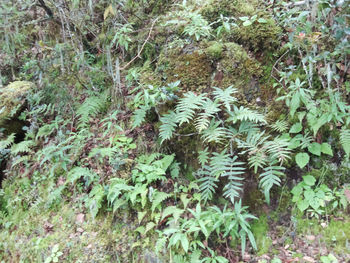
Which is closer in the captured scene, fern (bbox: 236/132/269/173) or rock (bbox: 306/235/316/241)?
rock (bbox: 306/235/316/241)

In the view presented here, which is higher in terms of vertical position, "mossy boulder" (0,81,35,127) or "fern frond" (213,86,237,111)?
"fern frond" (213,86,237,111)

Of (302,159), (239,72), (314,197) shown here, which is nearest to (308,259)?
(314,197)

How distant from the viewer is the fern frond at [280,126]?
3287 millimetres

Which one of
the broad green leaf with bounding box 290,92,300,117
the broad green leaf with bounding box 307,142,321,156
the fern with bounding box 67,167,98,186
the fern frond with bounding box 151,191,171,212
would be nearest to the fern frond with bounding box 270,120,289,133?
the broad green leaf with bounding box 290,92,300,117

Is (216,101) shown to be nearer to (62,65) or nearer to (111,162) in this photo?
(111,162)

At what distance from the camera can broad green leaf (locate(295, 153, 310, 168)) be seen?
10.0 ft

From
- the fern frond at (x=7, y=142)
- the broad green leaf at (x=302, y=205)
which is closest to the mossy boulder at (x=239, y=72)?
the broad green leaf at (x=302, y=205)

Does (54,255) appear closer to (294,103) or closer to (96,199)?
(96,199)

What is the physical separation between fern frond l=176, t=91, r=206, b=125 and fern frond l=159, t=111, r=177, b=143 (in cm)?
9

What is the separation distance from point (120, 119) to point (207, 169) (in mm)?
1922

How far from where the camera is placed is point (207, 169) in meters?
3.36

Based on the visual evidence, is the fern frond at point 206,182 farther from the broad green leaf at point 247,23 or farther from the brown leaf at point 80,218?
the broad green leaf at point 247,23

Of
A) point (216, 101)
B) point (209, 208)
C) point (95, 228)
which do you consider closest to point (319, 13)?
point (216, 101)

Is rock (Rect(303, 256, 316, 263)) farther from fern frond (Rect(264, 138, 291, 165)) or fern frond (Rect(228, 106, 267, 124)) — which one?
fern frond (Rect(228, 106, 267, 124))
